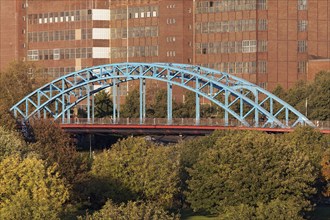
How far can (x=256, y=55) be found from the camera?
18425cm

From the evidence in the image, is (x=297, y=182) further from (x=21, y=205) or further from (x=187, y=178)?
(x=21, y=205)

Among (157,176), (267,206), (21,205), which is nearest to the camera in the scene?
(21,205)

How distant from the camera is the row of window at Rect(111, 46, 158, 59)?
192 meters

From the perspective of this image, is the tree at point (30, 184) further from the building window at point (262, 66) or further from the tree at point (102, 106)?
the building window at point (262, 66)

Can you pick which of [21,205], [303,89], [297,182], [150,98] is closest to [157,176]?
[297,182]

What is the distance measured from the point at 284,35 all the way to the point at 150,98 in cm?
2094

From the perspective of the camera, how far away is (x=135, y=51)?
636 feet

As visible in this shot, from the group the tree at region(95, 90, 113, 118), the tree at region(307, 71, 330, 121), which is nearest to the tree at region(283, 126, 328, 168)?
the tree at region(307, 71, 330, 121)

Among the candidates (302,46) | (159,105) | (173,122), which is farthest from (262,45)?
(173,122)

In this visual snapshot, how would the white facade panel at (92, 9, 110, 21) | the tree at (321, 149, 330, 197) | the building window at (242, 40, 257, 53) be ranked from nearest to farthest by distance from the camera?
the tree at (321, 149, 330, 197) < the building window at (242, 40, 257, 53) < the white facade panel at (92, 9, 110, 21)

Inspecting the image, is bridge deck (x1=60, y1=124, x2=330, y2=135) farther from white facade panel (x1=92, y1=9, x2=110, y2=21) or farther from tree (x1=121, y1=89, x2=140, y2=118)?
white facade panel (x1=92, y1=9, x2=110, y2=21)

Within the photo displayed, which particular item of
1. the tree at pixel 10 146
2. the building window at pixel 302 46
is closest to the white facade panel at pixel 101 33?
the building window at pixel 302 46

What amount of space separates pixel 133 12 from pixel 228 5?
16147mm

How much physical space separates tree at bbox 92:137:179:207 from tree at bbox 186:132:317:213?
214 centimetres
